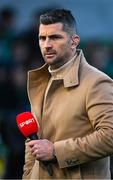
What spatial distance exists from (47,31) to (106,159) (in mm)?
941

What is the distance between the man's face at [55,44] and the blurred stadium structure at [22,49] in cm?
286

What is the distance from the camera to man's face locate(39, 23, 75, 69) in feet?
16.5

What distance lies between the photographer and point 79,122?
4.96m

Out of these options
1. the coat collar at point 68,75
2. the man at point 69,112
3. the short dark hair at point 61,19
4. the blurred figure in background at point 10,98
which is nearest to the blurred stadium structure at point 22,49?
the blurred figure in background at point 10,98

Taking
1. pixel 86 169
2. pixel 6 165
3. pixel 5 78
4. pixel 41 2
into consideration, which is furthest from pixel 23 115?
pixel 41 2

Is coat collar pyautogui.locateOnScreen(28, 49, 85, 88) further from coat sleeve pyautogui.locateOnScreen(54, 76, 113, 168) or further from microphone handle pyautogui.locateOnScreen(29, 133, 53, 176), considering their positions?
microphone handle pyautogui.locateOnScreen(29, 133, 53, 176)

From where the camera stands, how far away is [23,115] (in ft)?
16.5

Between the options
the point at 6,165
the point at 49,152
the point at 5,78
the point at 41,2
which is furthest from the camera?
the point at 41,2

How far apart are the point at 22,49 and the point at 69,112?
15.4 ft

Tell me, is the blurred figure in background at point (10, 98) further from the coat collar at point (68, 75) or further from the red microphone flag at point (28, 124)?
the red microphone flag at point (28, 124)

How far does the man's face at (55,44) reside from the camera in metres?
5.03

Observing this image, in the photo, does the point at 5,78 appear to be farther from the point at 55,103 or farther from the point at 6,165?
the point at 55,103

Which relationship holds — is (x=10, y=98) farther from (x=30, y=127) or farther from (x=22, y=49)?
(x=30, y=127)

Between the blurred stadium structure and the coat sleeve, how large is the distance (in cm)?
291
